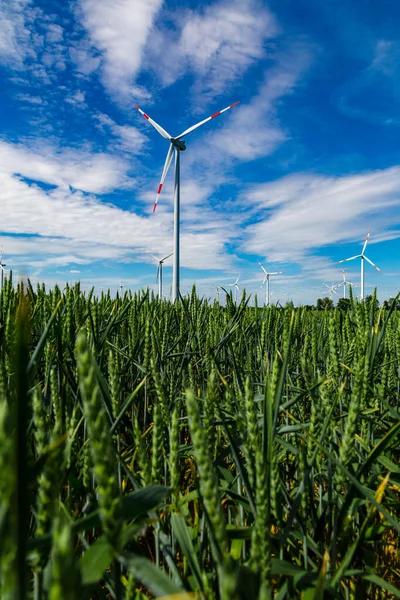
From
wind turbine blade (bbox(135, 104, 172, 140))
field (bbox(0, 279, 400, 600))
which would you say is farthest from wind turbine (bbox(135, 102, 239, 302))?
field (bbox(0, 279, 400, 600))

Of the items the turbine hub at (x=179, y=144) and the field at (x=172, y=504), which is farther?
the turbine hub at (x=179, y=144)

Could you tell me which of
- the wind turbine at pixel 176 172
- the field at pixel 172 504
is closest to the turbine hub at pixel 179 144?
the wind turbine at pixel 176 172

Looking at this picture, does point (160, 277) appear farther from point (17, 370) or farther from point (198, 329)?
point (17, 370)

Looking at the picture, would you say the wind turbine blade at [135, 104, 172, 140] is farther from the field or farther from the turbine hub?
the field

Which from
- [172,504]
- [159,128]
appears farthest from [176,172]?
[172,504]

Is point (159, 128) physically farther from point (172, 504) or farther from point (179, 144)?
point (172, 504)

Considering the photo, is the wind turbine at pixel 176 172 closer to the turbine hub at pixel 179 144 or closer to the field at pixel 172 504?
the turbine hub at pixel 179 144

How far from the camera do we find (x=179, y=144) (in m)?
18.5

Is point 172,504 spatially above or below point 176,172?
below

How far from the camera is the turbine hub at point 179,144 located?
17084 millimetres

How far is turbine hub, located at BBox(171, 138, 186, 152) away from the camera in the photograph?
17084mm

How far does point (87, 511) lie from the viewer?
1.02m

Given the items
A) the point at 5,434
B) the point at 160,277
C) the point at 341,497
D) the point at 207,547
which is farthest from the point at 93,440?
the point at 160,277

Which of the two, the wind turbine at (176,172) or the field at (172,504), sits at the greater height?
the wind turbine at (176,172)
